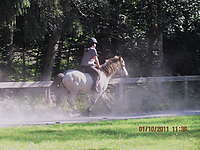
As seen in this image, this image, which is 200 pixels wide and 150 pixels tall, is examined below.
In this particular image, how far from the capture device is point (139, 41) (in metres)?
14.0

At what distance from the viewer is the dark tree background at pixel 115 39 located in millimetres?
12219

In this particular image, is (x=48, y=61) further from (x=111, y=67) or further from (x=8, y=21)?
(x=111, y=67)

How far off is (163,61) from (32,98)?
7.75 m

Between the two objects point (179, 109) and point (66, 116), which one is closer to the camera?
point (66, 116)

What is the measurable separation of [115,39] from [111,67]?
3867mm

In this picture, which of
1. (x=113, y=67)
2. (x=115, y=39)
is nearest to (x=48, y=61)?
A: (x=115, y=39)

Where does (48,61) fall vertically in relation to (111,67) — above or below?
above

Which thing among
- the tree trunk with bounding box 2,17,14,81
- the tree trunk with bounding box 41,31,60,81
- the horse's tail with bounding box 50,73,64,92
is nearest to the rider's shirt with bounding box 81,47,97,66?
the horse's tail with bounding box 50,73,64,92

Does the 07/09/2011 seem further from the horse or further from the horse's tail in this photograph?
the horse's tail

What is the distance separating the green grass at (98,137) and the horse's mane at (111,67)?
2704 millimetres

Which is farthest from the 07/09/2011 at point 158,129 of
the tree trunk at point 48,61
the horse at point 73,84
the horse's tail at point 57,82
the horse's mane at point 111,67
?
the tree trunk at point 48,61

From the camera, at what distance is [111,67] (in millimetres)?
10547

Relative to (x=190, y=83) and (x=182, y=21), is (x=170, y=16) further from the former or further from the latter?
(x=190, y=83)

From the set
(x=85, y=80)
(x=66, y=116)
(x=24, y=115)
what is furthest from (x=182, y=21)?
(x=24, y=115)
